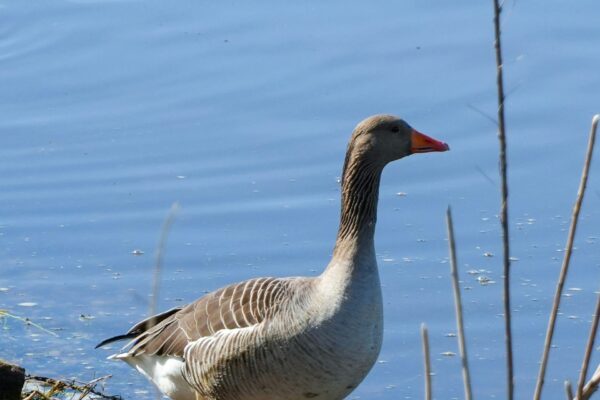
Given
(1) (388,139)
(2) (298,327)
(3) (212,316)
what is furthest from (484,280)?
(2) (298,327)

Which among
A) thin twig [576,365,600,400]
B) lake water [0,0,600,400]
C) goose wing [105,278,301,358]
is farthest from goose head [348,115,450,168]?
thin twig [576,365,600,400]

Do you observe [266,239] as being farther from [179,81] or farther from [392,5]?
[392,5]

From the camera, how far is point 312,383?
18.4 feet

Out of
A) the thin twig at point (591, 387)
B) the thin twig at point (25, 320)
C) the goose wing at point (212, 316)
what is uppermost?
the thin twig at point (591, 387)

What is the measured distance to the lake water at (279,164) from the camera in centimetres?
714

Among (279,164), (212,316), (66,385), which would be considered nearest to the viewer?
(212,316)

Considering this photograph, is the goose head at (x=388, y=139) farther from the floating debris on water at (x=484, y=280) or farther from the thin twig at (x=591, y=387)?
the thin twig at (x=591, y=387)

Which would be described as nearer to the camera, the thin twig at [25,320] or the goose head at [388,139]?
the goose head at [388,139]

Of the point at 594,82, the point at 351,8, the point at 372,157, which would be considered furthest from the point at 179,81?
the point at 372,157

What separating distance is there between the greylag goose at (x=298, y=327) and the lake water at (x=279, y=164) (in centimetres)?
41

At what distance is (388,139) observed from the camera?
19.6ft

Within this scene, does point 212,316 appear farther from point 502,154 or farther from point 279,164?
point 502,154

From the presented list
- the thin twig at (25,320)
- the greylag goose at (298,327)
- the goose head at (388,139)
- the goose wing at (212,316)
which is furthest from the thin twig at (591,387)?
the thin twig at (25,320)

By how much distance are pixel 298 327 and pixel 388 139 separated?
3.34ft
